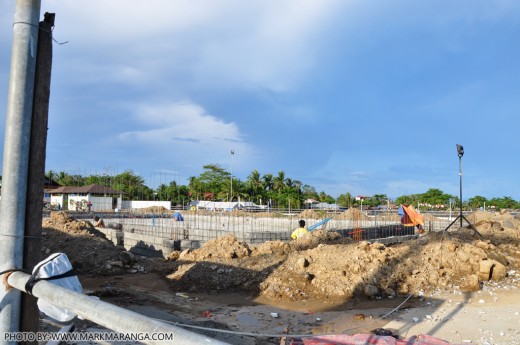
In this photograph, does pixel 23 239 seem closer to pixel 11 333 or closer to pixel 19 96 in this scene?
pixel 11 333

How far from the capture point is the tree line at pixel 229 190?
5512cm

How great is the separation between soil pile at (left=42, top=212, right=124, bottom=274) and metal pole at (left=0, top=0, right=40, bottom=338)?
908cm

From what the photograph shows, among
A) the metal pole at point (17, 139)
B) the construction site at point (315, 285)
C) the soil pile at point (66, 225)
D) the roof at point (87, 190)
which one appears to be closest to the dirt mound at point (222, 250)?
the construction site at point (315, 285)

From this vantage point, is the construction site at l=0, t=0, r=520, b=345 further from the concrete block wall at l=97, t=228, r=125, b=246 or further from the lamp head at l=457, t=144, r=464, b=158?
the concrete block wall at l=97, t=228, r=125, b=246

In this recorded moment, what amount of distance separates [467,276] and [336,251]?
263 centimetres

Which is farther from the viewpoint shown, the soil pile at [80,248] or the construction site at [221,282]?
the soil pile at [80,248]

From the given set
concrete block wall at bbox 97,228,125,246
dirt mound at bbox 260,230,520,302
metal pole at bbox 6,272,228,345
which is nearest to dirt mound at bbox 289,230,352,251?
dirt mound at bbox 260,230,520,302

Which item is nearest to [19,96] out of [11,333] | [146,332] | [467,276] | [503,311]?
[11,333]

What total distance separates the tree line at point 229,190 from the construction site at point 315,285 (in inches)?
1666

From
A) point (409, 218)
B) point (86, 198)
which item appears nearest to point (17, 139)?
point (409, 218)

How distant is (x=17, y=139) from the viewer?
6.59 ft

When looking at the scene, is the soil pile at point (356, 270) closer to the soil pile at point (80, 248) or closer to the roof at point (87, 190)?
the soil pile at point (80, 248)

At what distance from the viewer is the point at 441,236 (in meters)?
9.67

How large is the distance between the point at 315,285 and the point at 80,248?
6951 millimetres
